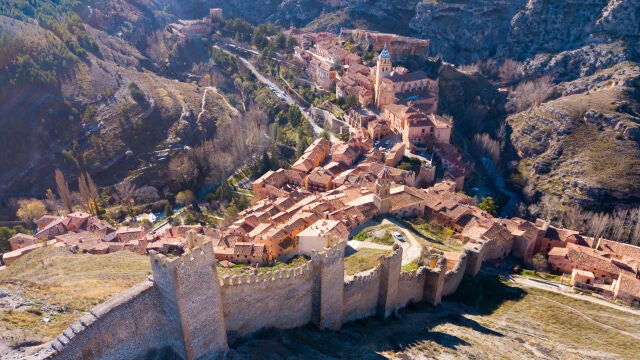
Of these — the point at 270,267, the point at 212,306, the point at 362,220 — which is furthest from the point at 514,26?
the point at 212,306

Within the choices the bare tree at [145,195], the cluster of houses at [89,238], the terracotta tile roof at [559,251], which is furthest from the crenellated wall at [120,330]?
the bare tree at [145,195]

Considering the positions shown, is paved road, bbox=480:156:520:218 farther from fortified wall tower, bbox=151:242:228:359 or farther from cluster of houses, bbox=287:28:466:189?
fortified wall tower, bbox=151:242:228:359

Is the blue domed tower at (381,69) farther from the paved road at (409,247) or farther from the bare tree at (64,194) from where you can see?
the bare tree at (64,194)

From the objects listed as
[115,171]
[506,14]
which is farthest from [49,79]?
[506,14]

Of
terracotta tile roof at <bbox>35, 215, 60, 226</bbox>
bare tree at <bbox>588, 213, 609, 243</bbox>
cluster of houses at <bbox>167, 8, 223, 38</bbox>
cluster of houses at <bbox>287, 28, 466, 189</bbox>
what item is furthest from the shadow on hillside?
cluster of houses at <bbox>167, 8, 223, 38</bbox>

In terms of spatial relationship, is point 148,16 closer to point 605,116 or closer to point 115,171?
point 115,171
